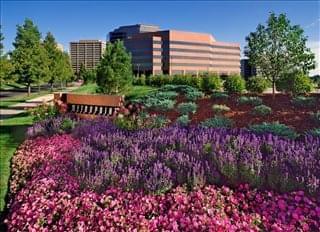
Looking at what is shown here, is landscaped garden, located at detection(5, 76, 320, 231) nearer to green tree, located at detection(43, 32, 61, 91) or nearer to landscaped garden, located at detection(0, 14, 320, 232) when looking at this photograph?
landscaped garden, located at detection(0, 14, 320, 232)

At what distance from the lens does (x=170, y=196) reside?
4.36m

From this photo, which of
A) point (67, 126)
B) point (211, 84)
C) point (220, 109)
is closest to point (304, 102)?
point (220, 109)

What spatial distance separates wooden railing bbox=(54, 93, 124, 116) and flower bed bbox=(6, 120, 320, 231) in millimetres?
4946

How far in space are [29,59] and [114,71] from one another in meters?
17.1

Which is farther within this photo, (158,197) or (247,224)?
(158,197)

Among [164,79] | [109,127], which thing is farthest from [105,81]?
[164,79]

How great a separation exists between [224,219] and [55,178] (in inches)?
104

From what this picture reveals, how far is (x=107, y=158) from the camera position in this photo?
5.71m

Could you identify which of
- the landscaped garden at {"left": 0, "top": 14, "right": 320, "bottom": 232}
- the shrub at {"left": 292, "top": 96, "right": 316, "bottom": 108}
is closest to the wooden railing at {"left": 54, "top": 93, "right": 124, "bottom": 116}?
the landscaped garden at {"left": 0, "top": 14, "right": 320, "bottom": 232}

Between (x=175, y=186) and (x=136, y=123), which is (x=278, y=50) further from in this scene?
(x=175, y=186)

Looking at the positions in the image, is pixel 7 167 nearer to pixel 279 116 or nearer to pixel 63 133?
pixel 63 133

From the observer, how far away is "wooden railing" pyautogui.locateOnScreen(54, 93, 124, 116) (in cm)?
1136

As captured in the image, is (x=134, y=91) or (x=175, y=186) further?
(x=134, y=91)

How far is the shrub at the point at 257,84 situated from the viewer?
Answer: 1809cm
